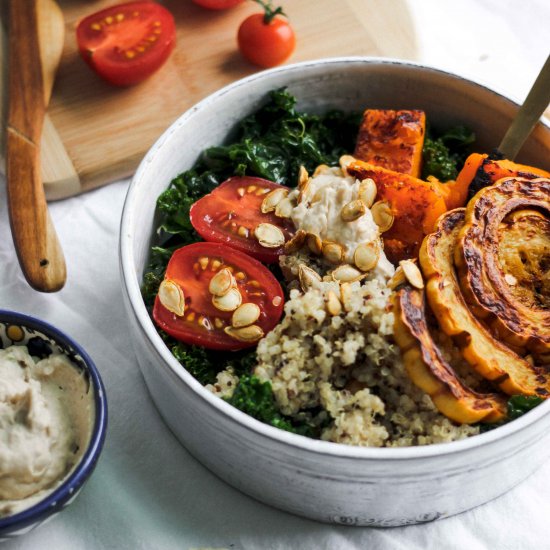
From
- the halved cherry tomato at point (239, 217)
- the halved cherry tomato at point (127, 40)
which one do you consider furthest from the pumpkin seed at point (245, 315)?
the halved cherry tomato at point (127, 40)

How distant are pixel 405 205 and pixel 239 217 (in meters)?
0.50

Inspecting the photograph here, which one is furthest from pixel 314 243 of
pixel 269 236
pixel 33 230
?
pixel 33 230

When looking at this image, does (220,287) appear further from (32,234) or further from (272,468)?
(32,234)

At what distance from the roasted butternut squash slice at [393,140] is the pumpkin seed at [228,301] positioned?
67cm

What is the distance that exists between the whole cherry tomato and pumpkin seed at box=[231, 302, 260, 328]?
1433mm

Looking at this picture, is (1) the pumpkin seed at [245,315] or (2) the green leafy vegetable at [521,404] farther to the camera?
(1) the pumpkin seed at [245,315]

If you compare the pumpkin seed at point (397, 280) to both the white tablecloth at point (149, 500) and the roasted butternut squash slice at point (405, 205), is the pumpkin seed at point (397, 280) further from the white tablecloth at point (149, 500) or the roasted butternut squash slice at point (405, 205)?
the white tablecloth at point (149, 500)

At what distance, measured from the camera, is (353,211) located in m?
2.21

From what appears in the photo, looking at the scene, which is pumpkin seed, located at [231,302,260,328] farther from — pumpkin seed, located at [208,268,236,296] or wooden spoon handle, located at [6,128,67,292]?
wooden spoon handle, located at [6,128,67,292]

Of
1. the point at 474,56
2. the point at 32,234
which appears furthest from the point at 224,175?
the point at 474,56

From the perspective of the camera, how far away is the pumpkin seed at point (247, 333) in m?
2.14

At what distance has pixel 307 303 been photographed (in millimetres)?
2008

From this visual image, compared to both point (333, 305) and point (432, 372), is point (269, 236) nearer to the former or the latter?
point (333, 305)

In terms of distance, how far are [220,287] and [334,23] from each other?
172cm
